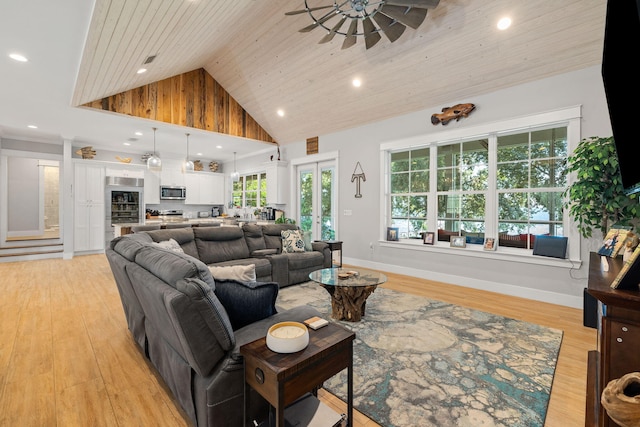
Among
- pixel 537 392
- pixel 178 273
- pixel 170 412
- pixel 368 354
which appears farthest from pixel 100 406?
pixel 537 392

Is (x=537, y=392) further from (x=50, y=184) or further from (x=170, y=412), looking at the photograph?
(x=50, y=184)

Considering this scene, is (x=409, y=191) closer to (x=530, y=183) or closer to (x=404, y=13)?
(x=530, y=183)

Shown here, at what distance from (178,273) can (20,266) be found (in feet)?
21.9

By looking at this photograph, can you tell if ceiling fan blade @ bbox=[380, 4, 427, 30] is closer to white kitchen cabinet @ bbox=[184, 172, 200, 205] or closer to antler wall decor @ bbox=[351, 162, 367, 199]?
antler wall decor @ bbox=[351, 162, 367, 199]

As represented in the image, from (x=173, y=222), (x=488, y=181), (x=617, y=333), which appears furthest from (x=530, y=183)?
(x=173, y=222)

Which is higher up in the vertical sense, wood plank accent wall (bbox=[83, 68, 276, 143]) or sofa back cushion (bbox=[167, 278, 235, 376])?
wood plank accent wall (bbox=[83, 68, 276, 143])

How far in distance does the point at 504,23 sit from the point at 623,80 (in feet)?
7.92

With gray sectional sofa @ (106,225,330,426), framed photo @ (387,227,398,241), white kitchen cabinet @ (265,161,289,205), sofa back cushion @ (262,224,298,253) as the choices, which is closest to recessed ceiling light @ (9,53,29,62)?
gray sectional sofa @ (106,225,330,426)

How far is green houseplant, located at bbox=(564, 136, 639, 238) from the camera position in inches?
113

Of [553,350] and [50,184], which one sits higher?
[50,184]

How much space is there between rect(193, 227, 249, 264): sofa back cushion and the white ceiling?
2380mm

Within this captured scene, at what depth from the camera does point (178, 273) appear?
150 centimetres

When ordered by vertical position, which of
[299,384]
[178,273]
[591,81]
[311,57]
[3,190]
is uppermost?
[311,57]

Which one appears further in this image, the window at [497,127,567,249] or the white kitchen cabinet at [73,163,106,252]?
the white kitchen cabinet at [73,163,106,252]
